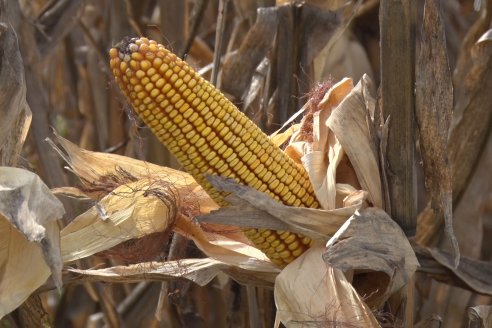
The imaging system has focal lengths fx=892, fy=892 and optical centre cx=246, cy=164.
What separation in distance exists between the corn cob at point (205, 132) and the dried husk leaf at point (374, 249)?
0.14 m

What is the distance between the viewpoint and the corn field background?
169 cm

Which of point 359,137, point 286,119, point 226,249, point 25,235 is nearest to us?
point 25,235

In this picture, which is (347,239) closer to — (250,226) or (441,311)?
(250,226)

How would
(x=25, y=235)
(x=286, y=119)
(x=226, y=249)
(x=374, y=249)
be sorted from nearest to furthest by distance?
(x=25, y=235) < (x=374, y=249) < (x=226, y=249) < (x=286, y=119)

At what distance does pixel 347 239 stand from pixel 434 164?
0.26 meters

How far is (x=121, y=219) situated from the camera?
5.80 ft

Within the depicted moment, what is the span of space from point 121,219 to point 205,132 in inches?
11.0

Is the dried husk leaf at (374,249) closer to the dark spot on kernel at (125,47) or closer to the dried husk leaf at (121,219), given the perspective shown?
the dried husk leaf at (121,219)

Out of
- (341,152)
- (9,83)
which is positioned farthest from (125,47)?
(341,152)

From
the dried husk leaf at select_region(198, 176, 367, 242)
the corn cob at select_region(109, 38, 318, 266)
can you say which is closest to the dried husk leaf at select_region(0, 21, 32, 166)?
the corn cob at select_region(109, 38, 318, 266)

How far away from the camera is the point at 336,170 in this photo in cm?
182

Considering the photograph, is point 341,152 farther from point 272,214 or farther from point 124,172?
point 124,172

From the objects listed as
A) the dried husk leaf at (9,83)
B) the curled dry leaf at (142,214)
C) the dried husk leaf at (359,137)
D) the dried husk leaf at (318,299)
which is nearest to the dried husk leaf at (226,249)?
the curled dry leaf at (142,214)

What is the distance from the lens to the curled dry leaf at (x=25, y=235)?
1465mm
